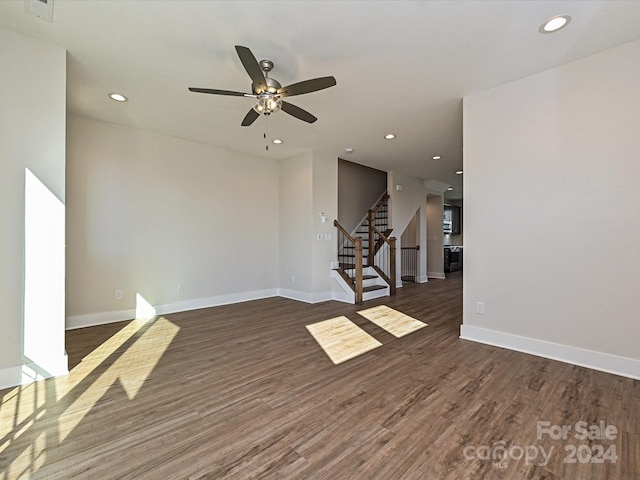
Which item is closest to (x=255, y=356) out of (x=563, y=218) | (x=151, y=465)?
(x=151, y=465)

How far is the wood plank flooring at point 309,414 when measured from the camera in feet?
5.02

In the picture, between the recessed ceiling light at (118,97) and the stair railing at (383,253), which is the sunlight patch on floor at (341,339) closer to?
the stair railing at (383,253)

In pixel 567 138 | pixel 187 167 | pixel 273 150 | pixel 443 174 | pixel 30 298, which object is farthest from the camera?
pixel 443 174

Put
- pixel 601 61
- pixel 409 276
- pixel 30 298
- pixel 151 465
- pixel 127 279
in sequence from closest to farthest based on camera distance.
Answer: pixel 151 465 < pixel 30 298 < pixel 601 61 < pixel 127 279 < pixel 409 276

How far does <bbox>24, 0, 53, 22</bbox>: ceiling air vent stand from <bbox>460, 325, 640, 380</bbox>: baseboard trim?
15.4ft

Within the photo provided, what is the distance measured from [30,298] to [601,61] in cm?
528

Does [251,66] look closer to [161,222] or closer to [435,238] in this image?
[161,222]

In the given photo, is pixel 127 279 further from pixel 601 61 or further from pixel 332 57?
pixel 601 61

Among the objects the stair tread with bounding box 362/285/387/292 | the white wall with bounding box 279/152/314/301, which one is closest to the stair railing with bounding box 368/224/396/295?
the stair tread with bounding box 362/285/387/292

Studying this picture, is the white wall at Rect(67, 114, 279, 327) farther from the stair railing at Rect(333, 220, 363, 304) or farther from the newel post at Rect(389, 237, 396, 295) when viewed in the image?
the newel post at Rect(389, 237, 396, 295)

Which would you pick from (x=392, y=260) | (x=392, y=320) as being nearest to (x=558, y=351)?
(x=392, y=320)

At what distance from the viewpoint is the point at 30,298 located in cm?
245

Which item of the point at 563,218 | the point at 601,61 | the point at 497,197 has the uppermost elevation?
the point at 601,61

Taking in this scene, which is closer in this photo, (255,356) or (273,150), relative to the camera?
(255,356)
